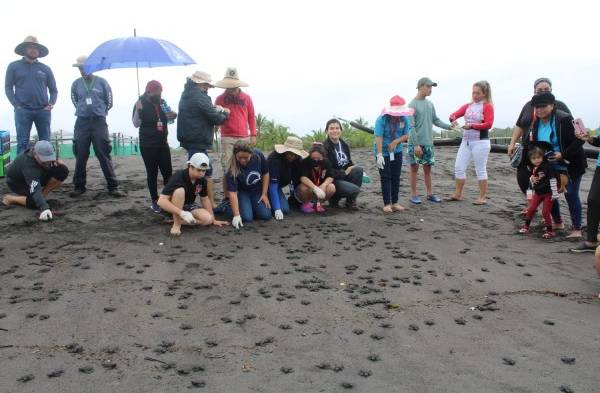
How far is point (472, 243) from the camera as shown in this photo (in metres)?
5.83

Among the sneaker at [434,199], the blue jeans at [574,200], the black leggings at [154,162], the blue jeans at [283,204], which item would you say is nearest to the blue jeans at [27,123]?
the black leggings at [154,162]

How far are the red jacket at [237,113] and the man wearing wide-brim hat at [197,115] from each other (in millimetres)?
285

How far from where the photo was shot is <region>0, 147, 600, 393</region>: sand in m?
3.06

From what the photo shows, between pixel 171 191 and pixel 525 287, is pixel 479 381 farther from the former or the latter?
pixel 171 191

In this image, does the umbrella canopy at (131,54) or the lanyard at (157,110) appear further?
the lanyard at (157,110)

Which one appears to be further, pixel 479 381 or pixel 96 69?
pixel 96 69

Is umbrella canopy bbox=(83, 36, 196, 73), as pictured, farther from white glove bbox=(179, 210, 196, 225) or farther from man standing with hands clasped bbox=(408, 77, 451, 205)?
man standing with hands clasped bbox=(408, 77, 451, 205)

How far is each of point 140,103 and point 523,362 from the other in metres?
4.95

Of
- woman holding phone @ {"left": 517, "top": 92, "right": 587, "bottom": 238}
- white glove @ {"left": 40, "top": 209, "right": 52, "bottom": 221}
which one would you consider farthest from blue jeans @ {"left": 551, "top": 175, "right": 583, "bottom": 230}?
white glove @ {"left": 40, "top": 209, "right": 52, "bottom": 221}

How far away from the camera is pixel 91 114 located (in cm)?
710

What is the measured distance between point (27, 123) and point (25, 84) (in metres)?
0.50

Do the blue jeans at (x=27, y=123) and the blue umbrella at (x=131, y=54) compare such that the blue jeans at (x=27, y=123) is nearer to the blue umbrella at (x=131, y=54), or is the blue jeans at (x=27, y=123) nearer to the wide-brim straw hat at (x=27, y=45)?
the wide-brim straw hat at (x=27, y=45)

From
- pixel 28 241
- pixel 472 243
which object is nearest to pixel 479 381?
pixel 472 243

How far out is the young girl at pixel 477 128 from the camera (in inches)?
284
